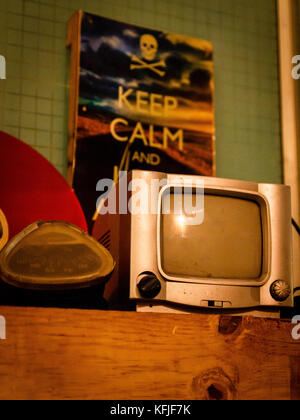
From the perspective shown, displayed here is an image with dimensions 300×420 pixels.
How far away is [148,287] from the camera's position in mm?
1053

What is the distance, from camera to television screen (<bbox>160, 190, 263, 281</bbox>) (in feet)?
3.68

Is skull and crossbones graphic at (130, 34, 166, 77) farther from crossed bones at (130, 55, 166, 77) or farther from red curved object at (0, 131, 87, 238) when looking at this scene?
red curved object at (0, 131, 87, 238)

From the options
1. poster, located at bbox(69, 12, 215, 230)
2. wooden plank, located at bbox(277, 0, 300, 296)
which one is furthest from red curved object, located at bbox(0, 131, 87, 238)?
wooden plank, located at bbox(277, 0, 300, 296)

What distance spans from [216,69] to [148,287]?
1.06 metres

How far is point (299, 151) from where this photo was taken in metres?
1.91

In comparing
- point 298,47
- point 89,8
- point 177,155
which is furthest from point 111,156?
point 298,47

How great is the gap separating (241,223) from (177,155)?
592mm

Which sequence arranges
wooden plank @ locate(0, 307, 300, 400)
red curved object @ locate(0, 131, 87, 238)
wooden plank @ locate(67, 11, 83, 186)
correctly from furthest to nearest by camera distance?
wooden plank @ locate(67, 11, 83, 186)
red curved object @ locate(0, 131, 87, 238)
wooden plank @ locate(0, 307, 300, 400)

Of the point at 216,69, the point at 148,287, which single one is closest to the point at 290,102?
the point at 216,69

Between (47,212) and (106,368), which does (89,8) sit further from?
(106,368)

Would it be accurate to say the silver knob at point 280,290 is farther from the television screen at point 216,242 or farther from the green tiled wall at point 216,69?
the green tiled wall at point 216,69

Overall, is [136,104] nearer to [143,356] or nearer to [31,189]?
[31,189]

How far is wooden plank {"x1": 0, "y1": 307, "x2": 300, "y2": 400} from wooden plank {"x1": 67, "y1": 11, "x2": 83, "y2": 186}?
72 centimetres

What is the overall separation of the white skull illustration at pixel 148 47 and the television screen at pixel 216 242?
2.40ft
